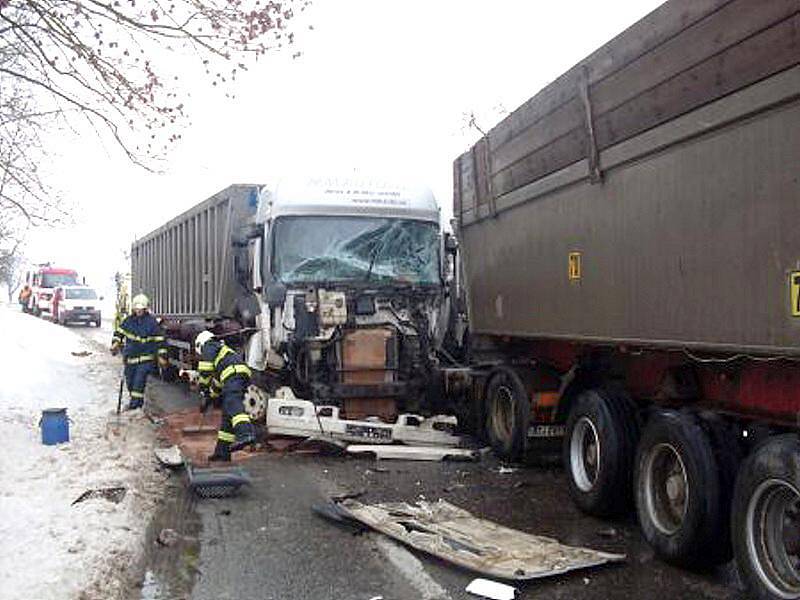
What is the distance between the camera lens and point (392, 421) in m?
9.73

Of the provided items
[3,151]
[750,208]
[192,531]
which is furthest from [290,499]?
[3,151]

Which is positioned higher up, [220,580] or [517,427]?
[517,427]

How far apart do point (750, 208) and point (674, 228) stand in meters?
0.76

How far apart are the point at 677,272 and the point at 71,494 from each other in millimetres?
4706

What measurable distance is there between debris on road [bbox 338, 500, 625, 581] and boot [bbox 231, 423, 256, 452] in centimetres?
186

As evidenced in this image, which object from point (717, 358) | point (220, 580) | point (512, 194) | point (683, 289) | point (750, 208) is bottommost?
point (220, 580)

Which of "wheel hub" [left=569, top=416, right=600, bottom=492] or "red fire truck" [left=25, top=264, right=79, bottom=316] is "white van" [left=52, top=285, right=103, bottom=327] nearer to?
"red fire truck" [left=25, top=264, right=79, bottom=316]

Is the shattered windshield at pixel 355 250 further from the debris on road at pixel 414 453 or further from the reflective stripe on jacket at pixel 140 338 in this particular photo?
the reflective stripe on jacket at pixel 140 338

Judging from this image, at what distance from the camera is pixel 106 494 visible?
6.73m

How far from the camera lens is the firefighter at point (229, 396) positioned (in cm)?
834

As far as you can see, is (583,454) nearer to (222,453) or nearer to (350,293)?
(222,453)

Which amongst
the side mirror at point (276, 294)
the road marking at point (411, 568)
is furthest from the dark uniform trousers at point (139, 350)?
the road marking at point (411, 568)

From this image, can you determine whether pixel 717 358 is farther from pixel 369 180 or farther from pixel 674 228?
pixel 369 180

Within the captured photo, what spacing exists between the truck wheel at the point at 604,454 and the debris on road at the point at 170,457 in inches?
141
